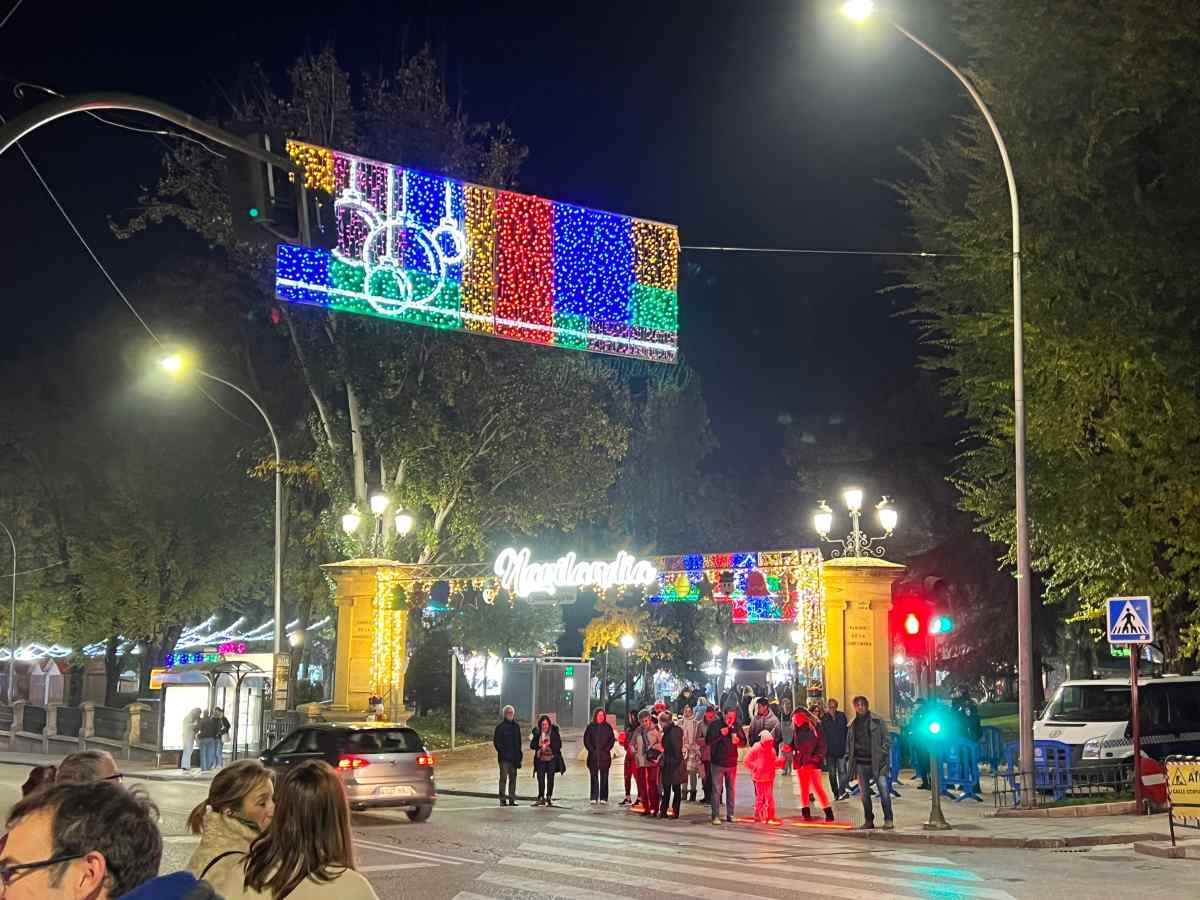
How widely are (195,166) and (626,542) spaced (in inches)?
1032

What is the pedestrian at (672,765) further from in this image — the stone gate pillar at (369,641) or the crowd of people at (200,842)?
the crowd of people at (200,842)

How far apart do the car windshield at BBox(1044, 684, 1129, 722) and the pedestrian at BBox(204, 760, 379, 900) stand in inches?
845

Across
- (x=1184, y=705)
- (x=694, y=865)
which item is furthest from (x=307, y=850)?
(x=1184, y=705)

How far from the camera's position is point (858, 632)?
2602 cm

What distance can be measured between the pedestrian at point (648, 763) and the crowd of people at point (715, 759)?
16 mm

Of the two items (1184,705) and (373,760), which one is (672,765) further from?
(1184,705)

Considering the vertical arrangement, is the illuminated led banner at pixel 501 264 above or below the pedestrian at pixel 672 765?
above

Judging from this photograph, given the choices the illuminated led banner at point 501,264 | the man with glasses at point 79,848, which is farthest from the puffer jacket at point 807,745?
the man with glasses at point 79,848

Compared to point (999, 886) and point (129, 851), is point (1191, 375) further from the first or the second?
point (129, 851)

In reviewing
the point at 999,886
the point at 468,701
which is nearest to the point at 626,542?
the point at 468,701

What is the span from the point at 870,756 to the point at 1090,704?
793 centimetres

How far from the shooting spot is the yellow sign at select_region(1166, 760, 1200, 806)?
1487 cm

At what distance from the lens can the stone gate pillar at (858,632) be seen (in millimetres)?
25938

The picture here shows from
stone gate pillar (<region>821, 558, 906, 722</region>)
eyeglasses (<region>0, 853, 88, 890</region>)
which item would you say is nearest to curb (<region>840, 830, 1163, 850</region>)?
stone gate pillar (<region>821, 558, 906, 722</region>)
